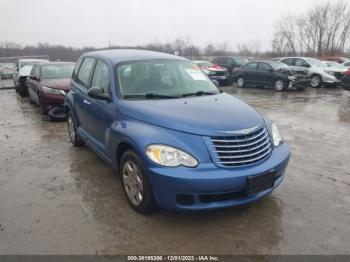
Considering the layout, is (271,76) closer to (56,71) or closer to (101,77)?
(56,71)

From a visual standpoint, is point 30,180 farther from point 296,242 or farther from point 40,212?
point 296,242

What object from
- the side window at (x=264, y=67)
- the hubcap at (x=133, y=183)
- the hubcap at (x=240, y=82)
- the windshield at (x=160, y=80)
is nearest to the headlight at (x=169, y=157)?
the hubcap at (x=133, y=183)

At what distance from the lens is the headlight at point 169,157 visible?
3.23 meters

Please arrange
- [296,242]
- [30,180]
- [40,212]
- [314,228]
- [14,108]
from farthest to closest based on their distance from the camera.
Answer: [14,108], [30,180], [40,212], [314,228], [296,242]

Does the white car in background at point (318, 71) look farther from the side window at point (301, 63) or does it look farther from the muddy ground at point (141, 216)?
the muddy ground at point (141, 216)

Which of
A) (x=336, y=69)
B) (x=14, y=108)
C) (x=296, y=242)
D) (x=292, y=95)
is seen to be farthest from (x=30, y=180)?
(x=336, y=69)

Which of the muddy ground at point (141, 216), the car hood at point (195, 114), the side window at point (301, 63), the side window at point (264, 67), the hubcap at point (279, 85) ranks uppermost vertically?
the side window at point (301, 63)

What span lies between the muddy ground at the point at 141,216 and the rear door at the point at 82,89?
66 centimetres

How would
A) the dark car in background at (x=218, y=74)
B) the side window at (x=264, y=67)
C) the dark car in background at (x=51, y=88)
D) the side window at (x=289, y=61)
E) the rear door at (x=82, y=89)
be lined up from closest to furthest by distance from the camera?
the rear door at (x=82, y=89)
the dark car in background at (x=51, y=88)
the side window at (x=264, y=67)
the side window at (x=289, y=61)
the dark car in background at (x=218, y=74)

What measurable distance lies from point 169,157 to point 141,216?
87 cm

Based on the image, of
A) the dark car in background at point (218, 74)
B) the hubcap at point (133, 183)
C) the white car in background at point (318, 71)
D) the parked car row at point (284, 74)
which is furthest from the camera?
the dark car in background at point (218, 74)

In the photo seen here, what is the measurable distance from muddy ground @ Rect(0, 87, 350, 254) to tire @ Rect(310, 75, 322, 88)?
39.9ft

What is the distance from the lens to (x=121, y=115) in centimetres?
401

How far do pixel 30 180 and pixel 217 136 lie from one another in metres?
2.97
